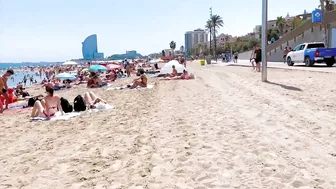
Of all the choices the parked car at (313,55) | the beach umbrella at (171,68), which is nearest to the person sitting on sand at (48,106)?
the beach umbrella at (171,68)

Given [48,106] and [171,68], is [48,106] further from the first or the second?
[171,68]

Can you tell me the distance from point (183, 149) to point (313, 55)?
1784 centimetres

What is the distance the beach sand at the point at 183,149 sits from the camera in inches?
140

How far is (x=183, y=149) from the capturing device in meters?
4.56

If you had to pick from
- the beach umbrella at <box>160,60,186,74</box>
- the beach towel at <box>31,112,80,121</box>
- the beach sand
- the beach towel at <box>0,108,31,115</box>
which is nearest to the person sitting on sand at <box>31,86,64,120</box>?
the beach towel at <box>31,112,80,121</box>

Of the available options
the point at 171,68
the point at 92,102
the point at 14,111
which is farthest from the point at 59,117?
the point at 171,68

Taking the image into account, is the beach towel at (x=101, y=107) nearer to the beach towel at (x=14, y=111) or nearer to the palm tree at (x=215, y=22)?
the beach towel at (x=14, y=111)

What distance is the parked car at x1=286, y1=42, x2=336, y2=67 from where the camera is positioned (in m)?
19.0

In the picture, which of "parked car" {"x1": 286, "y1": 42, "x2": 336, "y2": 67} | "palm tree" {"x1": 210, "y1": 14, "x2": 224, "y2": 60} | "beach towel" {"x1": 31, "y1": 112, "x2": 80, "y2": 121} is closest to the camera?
"beach towel" {"x1": 31, "y1": 112, "x2": 80, "y2": 121}

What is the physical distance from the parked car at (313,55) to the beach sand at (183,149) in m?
12.5

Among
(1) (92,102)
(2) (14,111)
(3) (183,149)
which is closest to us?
(3) (183,149)

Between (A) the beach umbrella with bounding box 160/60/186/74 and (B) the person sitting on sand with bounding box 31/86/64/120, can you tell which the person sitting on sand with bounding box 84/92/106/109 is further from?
(A) the beach umbrella with bounding box 160/60/186/74

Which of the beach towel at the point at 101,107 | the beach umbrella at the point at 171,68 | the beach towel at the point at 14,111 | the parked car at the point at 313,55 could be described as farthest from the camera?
the beach umbrella at the point at 171,68

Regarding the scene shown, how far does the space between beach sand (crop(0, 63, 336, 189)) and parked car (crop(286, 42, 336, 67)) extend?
12.5 m
